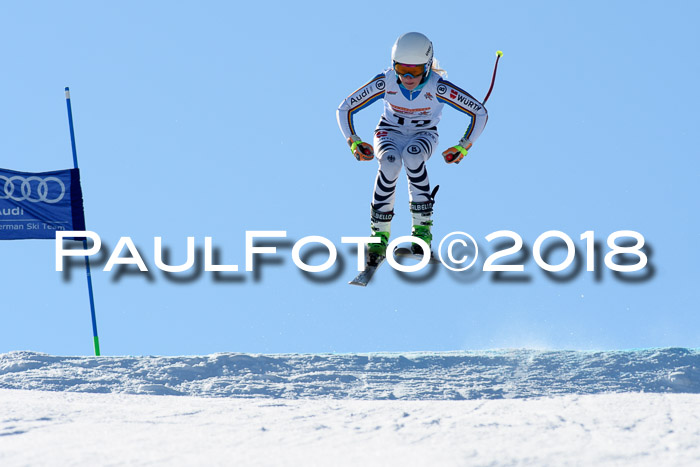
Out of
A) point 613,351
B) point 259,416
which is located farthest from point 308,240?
point 259,416

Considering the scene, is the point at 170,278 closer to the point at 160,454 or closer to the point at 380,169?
the point at 380,169

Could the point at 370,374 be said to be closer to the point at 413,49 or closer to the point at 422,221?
the point at 422,221

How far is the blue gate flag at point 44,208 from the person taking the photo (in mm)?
14047

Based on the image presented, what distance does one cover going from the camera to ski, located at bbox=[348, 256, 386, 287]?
1032 cm

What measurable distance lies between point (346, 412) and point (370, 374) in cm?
329

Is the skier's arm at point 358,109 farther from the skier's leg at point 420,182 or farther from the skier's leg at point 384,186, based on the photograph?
the skier's leg at point 420,182

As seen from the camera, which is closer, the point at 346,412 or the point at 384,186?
the point at 346,412

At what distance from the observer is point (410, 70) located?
32.7ft

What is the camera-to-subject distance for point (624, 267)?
1159 centimetres

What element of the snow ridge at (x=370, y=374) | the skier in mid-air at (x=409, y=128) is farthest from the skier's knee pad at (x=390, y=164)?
the snow ridge at (x=370, y=374)

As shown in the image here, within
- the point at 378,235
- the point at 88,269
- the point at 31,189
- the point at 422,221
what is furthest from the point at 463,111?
the point at 31,189

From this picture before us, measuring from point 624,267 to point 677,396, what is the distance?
4071mm

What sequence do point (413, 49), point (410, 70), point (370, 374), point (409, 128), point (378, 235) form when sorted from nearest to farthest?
1. point (413, 49)
2. point (410, 70)
3. point (370, 374)
4. point (409, 128)
5. point (378, 235)

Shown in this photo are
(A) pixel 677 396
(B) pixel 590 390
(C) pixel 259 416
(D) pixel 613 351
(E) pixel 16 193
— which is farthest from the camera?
(E) pixel 16 193
